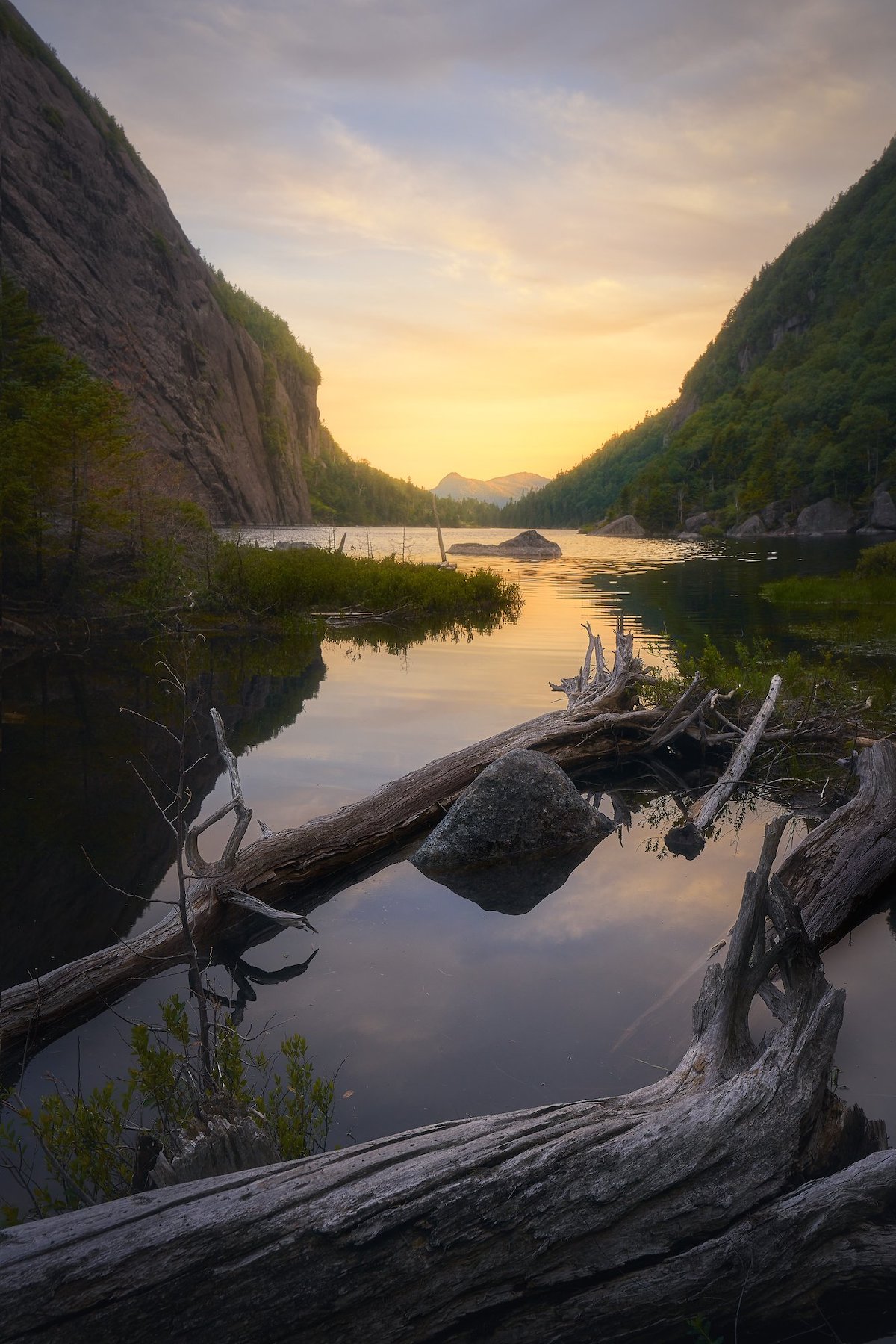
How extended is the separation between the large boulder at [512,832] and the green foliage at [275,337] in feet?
576

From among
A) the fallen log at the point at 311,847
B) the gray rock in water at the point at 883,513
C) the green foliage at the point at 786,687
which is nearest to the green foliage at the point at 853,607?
the green foliage at the point at 786,687

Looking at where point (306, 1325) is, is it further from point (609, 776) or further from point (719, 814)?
point (609, 776)

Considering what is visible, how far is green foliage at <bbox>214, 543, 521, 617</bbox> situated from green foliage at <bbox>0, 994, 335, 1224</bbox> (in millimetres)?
20236

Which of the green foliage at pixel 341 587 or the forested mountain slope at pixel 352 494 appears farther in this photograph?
the forested mountain slope at pixel 352 494

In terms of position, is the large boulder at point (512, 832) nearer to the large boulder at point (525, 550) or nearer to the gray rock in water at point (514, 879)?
the gray rock in water at point (514, 879)

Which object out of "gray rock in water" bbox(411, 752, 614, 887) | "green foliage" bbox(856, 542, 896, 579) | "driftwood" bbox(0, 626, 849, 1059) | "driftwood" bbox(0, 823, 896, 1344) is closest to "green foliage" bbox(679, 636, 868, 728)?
"driftwood" bbox(0, 626, 849, 1059)

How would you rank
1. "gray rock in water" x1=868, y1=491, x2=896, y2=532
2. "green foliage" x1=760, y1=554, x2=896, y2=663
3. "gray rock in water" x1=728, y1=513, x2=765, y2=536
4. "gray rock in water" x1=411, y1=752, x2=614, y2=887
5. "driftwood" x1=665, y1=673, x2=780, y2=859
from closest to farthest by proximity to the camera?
"gray rock in water" x1=411, y1=752, x2=614, y2=887
"driftwood" x1=665, y1=673, x2=780, y2=859
"green foliage" x1=760, y1=554, x2=896, y2=663
"gray rock in water" x1=868, y1=491, x2=896, y2=532
"gray rock in water" x1=728, y1=513, x2=765, y2=536

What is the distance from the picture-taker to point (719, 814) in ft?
28.9

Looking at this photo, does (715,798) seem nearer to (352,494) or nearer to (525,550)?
(525,550)

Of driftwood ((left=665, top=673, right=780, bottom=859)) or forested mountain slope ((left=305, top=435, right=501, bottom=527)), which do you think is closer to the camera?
driftwood ((left=665, top=673, right=780, bottom=859))

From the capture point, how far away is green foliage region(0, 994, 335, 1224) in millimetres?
3482

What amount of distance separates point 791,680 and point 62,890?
366 inches

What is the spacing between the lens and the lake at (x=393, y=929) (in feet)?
15.0

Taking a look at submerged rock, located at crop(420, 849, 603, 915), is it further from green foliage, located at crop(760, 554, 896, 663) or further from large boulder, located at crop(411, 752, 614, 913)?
green foliage, located at crop(760, 554, 896, 663)
